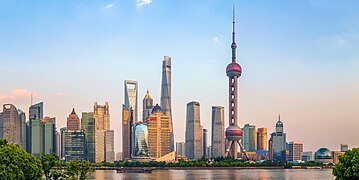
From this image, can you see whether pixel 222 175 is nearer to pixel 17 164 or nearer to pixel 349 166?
pixel 349 166

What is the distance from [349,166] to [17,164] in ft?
90.8

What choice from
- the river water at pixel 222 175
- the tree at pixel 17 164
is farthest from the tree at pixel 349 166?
the river water at pixel 222 175

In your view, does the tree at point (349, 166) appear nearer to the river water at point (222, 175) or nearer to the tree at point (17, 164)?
the tree at point (17, 164)

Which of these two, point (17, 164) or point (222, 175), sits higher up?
point (17, 164)

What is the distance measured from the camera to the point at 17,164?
1453 inches

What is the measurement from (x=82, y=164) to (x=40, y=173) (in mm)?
3532

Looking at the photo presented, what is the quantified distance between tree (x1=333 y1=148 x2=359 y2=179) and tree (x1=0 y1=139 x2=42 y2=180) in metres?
25.6

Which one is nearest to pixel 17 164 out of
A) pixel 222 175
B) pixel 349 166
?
pixel 349 166

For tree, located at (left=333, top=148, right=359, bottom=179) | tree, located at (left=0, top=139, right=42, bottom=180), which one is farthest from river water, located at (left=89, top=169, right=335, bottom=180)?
tree, located at (left=0, top=139, right=42, bottom=180)

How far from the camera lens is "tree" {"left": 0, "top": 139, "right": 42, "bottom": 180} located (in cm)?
3541

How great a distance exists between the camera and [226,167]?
18438 cm

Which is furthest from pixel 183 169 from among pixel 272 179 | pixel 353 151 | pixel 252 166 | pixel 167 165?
pixel 353 151

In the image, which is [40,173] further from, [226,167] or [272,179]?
[226,167]

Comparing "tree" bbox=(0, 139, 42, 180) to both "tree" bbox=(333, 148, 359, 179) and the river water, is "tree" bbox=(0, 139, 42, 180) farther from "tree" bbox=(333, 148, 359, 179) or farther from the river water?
the river water
